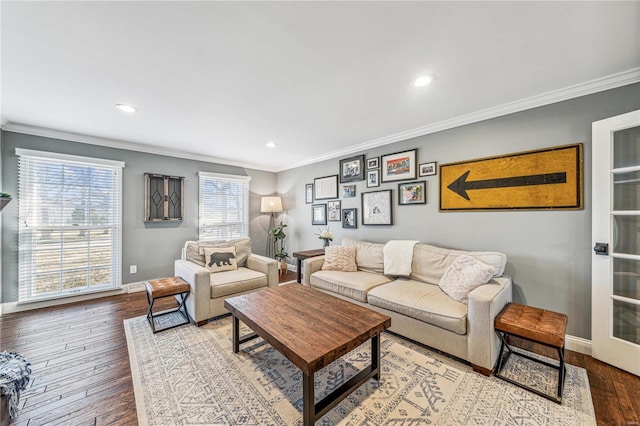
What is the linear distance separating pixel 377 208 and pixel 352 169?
0.81 m

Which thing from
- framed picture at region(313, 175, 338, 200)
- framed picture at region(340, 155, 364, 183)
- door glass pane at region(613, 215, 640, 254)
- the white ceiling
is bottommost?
door glass pane at region(613, 215, 640, 254)

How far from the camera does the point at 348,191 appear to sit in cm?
408

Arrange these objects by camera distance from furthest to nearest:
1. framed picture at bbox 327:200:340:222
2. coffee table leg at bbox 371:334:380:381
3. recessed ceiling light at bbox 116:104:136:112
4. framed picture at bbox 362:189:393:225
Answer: framed picture at bbox 327:200:340:222 < framed picture at bbox 362:189:393:225 < recessed ceiling light at bbox 116:104:136:112 < coffee table leg at bbox 371:334:380:381

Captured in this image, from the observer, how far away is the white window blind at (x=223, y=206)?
459 cm

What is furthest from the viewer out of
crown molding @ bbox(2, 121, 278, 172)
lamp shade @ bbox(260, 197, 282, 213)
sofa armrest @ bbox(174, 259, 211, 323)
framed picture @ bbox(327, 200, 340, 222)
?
lamp shade @ bbox(260, 197, 282, 213)

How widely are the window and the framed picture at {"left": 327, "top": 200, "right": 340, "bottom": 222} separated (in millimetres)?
3350

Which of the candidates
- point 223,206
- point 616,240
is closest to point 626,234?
point 616,240

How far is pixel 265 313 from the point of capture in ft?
6.28

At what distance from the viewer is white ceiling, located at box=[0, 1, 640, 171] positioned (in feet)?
4.42

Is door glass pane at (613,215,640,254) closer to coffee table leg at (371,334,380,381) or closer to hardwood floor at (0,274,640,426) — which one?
hardwood floor at (0,274,640,426)

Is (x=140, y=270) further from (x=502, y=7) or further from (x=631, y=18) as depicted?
(x=631, y=18)

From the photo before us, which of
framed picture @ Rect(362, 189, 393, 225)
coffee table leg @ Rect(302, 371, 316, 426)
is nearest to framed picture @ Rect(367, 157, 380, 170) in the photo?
framed picture @ Rect(362, 189, 393, 225)

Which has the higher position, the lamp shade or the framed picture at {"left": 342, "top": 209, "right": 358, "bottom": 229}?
the lamp shade

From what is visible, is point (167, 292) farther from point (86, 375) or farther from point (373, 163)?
point (373, 163)
